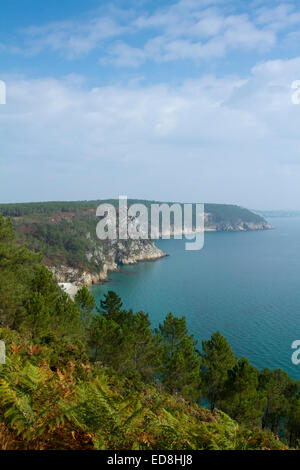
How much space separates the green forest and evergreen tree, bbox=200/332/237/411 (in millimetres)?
58

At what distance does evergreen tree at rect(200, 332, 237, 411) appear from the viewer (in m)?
17.3

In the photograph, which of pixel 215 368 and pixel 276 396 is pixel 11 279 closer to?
pixel 215 368

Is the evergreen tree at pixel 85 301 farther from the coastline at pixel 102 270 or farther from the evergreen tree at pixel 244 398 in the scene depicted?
the evergreen tree at pixel 244 398

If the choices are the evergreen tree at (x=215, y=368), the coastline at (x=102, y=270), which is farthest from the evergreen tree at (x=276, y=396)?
the coastline at (x=102, y=270)

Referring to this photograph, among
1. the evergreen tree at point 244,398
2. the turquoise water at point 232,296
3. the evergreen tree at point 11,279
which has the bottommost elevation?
the turquoise water at point 232,296

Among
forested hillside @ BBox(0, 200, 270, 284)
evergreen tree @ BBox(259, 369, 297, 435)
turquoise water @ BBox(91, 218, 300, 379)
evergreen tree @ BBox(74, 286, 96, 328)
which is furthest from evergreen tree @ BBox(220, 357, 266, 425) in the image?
forested hillside @ BBox(0, 200, 270, 284)

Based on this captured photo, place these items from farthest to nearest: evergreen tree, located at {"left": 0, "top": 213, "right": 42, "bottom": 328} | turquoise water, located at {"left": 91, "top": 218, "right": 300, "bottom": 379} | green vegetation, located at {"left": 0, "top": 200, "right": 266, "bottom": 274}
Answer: green vegetation, located at {"left": 0, "top": 200, "right": 266, "bottom": 274} < turquoise water, located at {"left": 91, "top": 218, "right": 300, "bottom": 379} < evergreen tree, located at {"left": 0, "top": 213, "right": 42, "bottom": 328}

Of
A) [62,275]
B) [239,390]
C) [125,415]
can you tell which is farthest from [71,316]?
[62,275]

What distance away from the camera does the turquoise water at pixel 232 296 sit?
32531 millimetres

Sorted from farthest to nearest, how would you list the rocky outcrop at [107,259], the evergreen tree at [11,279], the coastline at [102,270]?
the rocky outcrop at [107,259]
the coastline at [102,270]
the evergreen tree at [11,279]

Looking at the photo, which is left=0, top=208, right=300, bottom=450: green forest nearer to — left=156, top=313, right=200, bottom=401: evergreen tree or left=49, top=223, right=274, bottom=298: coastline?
left=156, top=313, right=200, bottom=401: evergreen tree

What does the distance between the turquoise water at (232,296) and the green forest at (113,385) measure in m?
11.5

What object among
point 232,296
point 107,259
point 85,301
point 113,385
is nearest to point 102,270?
point 107,259
